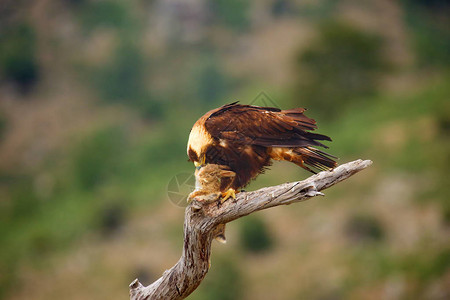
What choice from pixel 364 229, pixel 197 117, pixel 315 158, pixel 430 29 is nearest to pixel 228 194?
pixel 315 158

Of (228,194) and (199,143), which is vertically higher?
(199,143)

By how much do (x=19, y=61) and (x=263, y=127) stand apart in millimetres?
44548

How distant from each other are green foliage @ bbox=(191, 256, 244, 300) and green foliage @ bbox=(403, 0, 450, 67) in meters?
24.7

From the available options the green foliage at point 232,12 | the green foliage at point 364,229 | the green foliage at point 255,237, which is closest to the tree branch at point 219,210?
the green foliage at point 364,229

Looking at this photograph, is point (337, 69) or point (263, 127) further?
point (337, 69)

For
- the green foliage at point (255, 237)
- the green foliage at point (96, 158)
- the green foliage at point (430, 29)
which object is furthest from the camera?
the green foliage at point (430, 29)

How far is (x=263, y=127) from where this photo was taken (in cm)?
644

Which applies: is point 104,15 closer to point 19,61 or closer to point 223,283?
point 19,61

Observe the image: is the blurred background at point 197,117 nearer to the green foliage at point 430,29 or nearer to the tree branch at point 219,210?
the green foliage at point 430,29

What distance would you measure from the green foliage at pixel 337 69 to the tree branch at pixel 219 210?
2533 centimetres

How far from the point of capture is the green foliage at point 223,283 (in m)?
21.9

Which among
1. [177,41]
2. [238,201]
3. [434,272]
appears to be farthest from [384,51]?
[238,201]

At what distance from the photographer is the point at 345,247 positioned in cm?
2245

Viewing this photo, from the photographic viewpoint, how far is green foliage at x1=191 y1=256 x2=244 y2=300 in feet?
72.0
